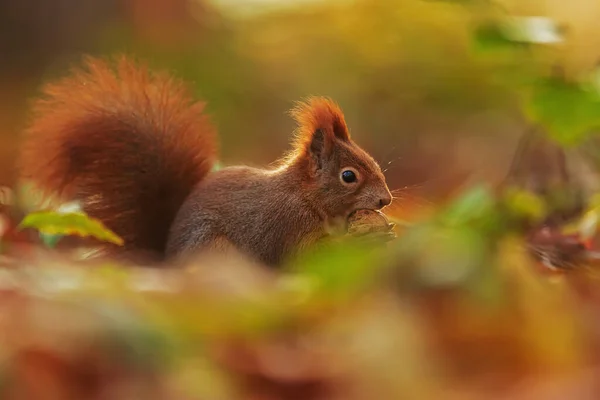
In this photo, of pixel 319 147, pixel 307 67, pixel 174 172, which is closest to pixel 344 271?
pixel 319 147

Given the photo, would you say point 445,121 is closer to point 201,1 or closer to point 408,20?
point 408,20

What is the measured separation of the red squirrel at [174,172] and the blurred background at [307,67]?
2.79m

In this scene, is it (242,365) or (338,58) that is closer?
(242,365)

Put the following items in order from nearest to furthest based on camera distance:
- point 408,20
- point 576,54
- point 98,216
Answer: point 98,216, point 576,54, point 408,20

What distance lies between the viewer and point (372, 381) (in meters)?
0.67

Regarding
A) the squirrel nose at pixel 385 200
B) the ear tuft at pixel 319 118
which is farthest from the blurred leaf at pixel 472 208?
the ear tuft at pixel 319 118

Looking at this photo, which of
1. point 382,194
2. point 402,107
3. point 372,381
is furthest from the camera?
point 402,107

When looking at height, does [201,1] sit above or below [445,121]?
above

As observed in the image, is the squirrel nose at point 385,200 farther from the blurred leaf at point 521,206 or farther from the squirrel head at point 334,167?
the blurred leaf at point 521,206

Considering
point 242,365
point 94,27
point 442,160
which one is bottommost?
point 442,160

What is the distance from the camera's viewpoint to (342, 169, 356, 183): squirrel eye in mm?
1683

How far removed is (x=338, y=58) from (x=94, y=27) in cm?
189

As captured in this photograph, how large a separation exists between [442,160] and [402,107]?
51 centimetres

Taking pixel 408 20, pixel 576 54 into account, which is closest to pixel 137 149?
Result: pixel 576 54
